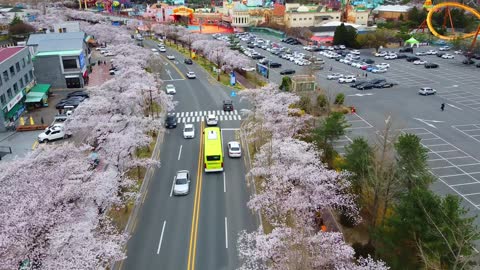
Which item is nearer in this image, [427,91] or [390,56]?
[427,91]

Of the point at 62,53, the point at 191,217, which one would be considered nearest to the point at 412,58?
the point at 62,53

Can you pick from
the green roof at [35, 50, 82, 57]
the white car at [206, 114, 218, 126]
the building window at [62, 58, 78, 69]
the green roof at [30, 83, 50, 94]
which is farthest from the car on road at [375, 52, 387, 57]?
the green roof at [30, 83, 50, 94]

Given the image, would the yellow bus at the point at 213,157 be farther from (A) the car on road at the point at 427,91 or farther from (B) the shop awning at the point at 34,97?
(A) the car on road at the point at 427,91

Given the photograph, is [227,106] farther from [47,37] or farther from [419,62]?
[419,62]

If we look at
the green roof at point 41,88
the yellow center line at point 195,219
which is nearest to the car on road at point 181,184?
the yellow center line at point 195,219

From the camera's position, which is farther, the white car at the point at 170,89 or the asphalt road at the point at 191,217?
the white car at the point at 170,89

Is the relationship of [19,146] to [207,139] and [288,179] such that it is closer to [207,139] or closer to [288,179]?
[207,139]
